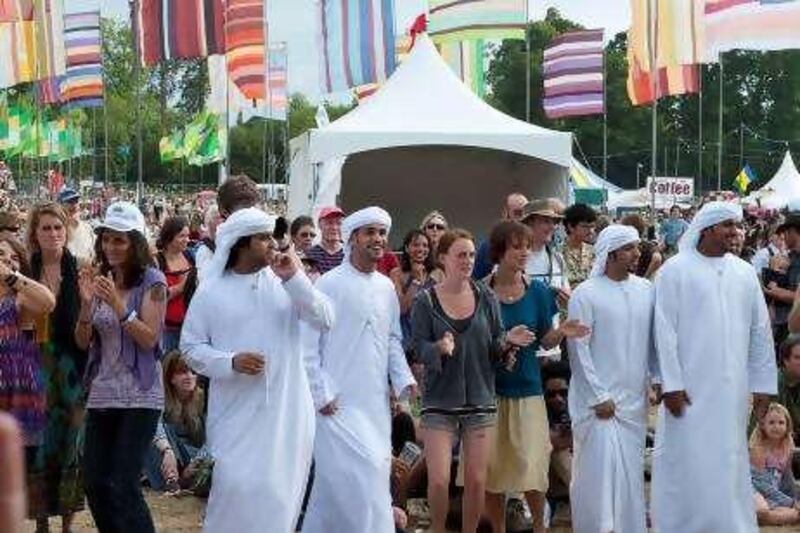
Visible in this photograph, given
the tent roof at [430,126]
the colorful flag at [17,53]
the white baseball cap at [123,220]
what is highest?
the colorful flag at [17,53]

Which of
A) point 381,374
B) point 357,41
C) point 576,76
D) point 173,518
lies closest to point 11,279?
point 381,374

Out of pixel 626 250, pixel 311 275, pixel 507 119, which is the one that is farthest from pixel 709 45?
pixel 626 250

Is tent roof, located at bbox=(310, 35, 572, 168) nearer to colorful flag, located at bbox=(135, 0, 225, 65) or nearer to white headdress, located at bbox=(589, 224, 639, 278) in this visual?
colorful flag, located at bbox=(135, 0, 225, 65)

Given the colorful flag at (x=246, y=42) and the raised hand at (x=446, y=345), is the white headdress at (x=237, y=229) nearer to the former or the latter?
the raised hand at (x=446, y=345)

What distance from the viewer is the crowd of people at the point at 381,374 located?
6250mm

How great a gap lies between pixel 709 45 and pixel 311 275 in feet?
43.7

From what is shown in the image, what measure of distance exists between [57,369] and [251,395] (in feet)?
5.43

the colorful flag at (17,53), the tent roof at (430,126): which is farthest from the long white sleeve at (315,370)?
the colorful flag at (17,53)

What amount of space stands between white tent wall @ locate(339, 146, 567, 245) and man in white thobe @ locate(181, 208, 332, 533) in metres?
14.4

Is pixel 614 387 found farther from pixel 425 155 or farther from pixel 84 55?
pixel 84 55

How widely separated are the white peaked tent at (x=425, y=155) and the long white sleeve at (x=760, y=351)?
10789 mm

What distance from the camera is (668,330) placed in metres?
7.54

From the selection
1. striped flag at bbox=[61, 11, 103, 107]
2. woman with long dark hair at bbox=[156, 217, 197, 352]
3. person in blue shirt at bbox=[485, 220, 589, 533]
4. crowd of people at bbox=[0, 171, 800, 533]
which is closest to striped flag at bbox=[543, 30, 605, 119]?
striped flag at bbox=[61, 11, 103, 107]

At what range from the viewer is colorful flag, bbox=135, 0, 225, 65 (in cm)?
2497
